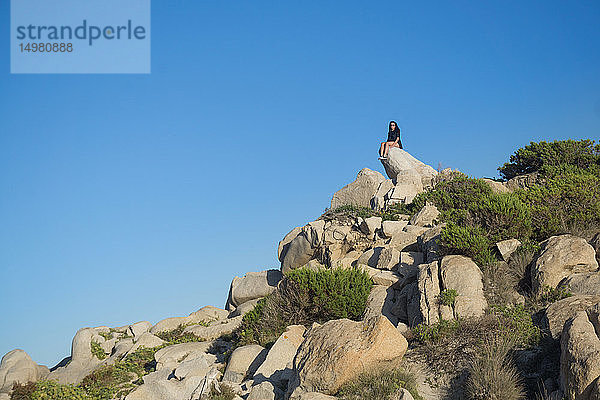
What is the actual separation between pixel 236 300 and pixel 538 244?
14.0 m

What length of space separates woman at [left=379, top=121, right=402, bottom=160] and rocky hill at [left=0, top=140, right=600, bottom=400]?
25.0 ft

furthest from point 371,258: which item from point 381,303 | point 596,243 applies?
point 596,243

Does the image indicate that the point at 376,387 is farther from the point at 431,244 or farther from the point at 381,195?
the point at 381,195

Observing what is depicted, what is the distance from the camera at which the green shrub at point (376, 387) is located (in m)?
8.95

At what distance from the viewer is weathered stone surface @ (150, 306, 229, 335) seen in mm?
22203

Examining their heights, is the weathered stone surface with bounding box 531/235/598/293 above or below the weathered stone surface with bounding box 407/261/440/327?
above

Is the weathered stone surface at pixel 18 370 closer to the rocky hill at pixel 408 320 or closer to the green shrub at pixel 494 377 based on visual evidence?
the rocky hill at pixel 408 320

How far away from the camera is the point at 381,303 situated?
46.4 feet

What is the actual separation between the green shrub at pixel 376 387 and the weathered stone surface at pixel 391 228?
10.5 metres

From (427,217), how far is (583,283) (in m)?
8.22

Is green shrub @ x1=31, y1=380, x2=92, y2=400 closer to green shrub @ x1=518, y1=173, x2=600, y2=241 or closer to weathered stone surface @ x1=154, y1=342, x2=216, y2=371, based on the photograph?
weathered stone surface @ x1=154, y1=342, x2=216, y2=371

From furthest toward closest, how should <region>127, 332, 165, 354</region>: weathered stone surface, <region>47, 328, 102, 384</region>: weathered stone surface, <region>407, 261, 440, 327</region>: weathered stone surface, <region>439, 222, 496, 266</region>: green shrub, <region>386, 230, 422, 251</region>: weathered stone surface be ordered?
<region>127, 332, 165, 354</region>: weathered stone surface, <region>47, 328, 102, 384</region>: weathered stone surface, <region>386, 230, 422, 251</region>: weathered stone surface, <region>439, 222, 496, 266</region>: green shrub, <region>407, 261, 440, 327</region>: weathered stone surface

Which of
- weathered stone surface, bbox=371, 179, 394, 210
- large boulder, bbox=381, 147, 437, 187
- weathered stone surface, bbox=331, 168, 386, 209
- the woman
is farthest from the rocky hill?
the woman

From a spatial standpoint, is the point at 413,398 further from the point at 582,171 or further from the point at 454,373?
the point at 582,171
